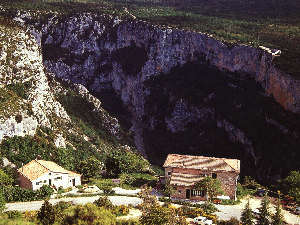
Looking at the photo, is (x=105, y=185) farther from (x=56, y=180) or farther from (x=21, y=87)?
(x=21, y=87)

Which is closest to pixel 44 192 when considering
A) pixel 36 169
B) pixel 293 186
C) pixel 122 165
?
pixel 36 169

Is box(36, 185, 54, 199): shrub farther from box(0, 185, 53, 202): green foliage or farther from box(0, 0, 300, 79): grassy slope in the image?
box(0, 0, 300, 79): grassy slope

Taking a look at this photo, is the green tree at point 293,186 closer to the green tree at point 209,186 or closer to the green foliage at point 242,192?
the green foliage at point 242,192

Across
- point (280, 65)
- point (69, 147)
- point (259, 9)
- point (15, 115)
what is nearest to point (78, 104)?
point (69, 147)

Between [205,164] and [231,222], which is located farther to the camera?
[205,164]

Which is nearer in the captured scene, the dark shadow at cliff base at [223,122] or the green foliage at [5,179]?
the green foliage at [5,179]

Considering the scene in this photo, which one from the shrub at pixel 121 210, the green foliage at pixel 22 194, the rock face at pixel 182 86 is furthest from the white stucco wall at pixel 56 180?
the rock face at pixel 182 86
